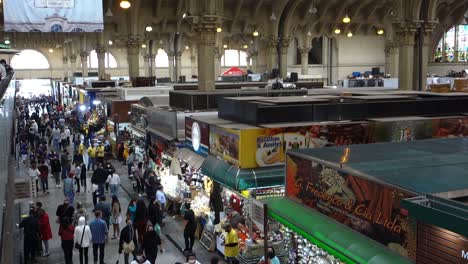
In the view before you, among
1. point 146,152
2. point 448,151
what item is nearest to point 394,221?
point 448,151

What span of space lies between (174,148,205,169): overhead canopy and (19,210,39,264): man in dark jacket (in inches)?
137

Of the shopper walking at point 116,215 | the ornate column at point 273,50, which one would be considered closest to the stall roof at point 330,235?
the shopper walking at point 116,215

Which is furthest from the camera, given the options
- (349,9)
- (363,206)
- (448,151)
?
(349,9)

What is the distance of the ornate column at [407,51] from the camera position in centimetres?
1669

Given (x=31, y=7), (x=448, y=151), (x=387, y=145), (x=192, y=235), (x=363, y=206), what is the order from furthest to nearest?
(x=31, y=7) < (x=192, y=235) < (x=387, y=145) < (x=448, y=151) < (x=363, y=206)

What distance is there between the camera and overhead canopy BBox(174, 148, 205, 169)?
11.7 meters

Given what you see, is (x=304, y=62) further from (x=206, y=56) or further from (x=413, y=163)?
(x=413, y=163)

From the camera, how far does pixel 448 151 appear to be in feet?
23.9

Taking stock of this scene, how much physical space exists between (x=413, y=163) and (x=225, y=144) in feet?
14.8

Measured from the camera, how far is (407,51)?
55.5 ft

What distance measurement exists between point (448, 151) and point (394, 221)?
8.02ft

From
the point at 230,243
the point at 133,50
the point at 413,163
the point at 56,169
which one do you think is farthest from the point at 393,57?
the point at 413,163

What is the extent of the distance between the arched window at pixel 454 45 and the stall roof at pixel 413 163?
32.3m

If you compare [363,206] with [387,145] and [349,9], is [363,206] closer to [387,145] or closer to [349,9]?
[387,145]
